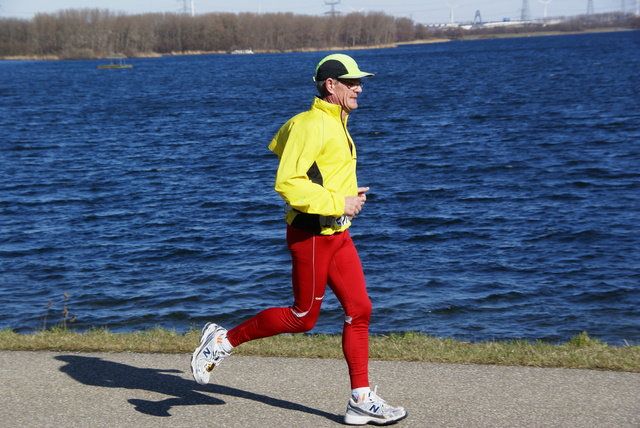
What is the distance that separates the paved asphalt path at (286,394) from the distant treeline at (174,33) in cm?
16181

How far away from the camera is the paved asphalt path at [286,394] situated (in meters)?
4.47

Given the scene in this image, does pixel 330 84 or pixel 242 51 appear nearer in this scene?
pixel 330 84

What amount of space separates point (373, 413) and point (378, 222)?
12.9 m

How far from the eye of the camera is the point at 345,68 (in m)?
4.34

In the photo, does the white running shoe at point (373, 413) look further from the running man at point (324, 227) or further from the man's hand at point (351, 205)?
the man's hand at point (351, 205)

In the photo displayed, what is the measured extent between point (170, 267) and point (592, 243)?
7630mm

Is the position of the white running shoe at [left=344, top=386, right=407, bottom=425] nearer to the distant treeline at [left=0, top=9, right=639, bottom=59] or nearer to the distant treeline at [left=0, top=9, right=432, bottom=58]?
the distant treeline at [left=0, top=9, right=432, bottom=58]

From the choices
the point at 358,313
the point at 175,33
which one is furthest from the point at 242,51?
the point at 358,313

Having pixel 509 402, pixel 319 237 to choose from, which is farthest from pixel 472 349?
pixel 319 237

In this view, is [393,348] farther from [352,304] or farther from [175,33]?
[175,33]

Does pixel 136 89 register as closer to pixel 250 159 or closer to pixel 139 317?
pixel 250 159

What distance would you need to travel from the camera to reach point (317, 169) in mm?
4270

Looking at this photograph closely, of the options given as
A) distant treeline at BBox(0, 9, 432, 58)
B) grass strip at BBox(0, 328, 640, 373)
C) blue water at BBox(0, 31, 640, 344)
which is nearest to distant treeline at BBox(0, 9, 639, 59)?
distant treeline at BBox(0, 9, 432, 58)

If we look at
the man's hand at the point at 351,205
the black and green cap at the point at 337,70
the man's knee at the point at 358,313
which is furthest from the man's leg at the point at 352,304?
the black and green cap at the point at 337,70
